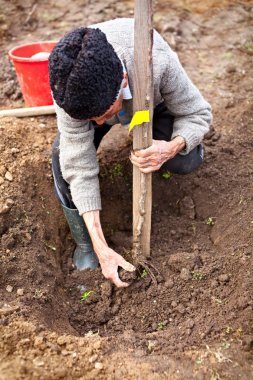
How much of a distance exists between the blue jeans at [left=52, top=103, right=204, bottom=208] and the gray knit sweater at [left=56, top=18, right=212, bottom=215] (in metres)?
0.17

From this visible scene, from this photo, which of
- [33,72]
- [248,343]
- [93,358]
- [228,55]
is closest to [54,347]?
[93,358]

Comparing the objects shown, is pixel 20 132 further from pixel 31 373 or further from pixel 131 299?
pixel 31 373

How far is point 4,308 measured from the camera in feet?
7.73

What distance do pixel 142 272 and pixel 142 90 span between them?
1.07 metres

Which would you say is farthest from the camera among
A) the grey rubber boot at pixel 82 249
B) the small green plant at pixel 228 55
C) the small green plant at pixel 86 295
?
the small green plant at pixel 228 55

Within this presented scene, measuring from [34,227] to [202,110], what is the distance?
1.20m

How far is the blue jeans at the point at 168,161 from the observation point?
286 cm

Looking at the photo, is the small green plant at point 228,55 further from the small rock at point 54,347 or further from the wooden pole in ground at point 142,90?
the small rock at point 54,347

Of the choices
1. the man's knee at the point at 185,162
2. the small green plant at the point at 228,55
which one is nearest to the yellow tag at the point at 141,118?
the man's knee at the point at 185,162

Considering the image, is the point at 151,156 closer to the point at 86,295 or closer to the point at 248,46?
the point at 86,295

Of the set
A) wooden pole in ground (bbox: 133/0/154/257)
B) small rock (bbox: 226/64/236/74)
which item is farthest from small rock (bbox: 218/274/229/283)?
small rock (bbox: 226/64/236/74)

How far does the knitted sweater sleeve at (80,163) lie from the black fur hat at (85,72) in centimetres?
46

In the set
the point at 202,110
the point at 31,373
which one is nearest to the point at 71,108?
the point at 202,110

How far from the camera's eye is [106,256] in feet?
8.55
